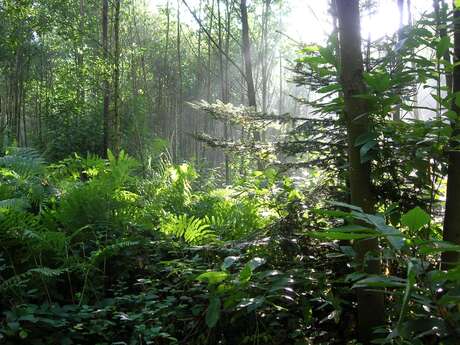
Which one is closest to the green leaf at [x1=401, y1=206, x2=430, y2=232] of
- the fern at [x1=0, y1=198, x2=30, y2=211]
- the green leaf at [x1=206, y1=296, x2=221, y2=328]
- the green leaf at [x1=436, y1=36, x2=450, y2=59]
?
the green leaf at [x1=436, y1=36, x2=450, y2=59]

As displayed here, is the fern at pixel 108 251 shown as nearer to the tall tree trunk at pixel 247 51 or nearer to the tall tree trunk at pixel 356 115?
the tall tree trunk at pixel 356 115

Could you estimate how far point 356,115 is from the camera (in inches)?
81.9

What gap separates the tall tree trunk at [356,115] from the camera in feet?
6.79

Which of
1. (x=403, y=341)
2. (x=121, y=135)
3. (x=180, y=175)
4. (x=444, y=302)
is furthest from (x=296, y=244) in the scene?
(x=121, y=135)

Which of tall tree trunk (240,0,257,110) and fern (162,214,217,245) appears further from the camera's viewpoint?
tall tree trunk (240,0,257,110)

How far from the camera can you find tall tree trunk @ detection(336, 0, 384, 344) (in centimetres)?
207

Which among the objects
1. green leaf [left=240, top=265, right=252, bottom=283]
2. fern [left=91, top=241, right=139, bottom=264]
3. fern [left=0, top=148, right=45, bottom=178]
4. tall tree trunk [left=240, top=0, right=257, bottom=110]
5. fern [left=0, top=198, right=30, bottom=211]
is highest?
tall tree trunk [left=240, top=0, right=257, bottom=110]

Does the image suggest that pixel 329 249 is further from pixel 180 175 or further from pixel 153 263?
pixel 180 175

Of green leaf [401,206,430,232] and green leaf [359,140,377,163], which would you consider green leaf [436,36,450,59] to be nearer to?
green leaf [359,140,377,163]

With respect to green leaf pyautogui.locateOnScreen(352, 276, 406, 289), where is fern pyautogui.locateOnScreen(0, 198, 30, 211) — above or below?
above

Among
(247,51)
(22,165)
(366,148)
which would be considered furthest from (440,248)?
(247,51)

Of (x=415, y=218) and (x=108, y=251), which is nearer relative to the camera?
(x=415, y=218)

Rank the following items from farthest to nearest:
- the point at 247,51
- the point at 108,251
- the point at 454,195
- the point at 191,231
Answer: the point at 247,51 < the point at 191,231 < the point at 108,251 < the point at 454,195

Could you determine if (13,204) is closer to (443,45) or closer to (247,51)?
(443,45)
